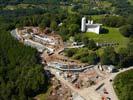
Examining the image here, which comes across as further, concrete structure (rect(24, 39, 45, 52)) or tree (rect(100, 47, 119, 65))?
concrete structure (rect(24, 39, 45, 52))

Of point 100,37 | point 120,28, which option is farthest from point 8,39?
point 120,28

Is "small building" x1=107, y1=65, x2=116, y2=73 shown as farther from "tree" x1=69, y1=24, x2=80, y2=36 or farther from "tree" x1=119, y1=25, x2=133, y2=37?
"tree" x1=119, y1=25, x2=133, y2=37

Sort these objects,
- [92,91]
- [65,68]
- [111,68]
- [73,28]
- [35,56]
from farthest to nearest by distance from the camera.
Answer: [73,28]
[35,56]
[111,68]
[65,68]
[92,91]

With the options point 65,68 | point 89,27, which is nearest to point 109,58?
point 65,68

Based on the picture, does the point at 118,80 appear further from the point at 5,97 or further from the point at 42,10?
the point at 42,10

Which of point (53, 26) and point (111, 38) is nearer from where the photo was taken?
point (111, 38)

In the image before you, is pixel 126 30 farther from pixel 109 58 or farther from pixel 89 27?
pixel 109 58

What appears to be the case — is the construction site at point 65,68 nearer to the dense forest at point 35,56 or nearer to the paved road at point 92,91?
the paved road at point 92,91

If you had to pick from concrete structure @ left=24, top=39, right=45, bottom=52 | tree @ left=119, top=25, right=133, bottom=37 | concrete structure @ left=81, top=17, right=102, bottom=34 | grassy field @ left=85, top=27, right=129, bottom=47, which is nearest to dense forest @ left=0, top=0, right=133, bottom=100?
tree @ left=119, top=25, right=133, bottom=37
